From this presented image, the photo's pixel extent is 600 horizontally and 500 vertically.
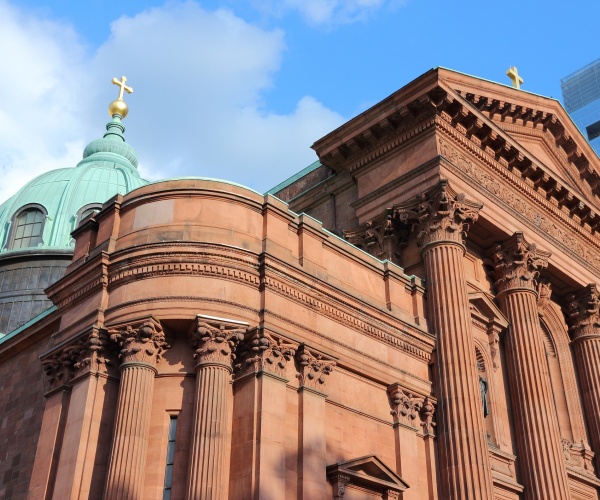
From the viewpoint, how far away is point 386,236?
94.1 feet

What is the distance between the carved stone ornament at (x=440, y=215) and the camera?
27359 mm

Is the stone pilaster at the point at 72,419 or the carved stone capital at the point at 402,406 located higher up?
the carved stone capital at the point at 402,406

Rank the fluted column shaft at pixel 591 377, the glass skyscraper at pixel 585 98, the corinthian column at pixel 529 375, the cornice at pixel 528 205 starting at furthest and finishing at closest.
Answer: the glass skyscraper at pixel 585 98 → the fluted column shaft at pixel 591 377 → the cornice at pixel 528 205 → the corinthian column at pixel 529 375

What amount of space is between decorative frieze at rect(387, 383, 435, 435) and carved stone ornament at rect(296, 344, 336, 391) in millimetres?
3031

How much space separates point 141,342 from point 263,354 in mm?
2877

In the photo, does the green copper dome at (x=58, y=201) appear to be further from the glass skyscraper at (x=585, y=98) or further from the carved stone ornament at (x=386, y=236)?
the glass skyscraper at (x=585, y=98)

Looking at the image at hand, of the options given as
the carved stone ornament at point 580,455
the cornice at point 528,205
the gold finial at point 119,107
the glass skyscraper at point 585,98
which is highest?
the glass skyscraper at point 585,98

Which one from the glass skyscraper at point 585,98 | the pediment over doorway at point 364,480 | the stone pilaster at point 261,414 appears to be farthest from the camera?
the glass skyscraper at point 585,98

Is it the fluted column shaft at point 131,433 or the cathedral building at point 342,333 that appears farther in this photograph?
the cathedral building at point 342,333

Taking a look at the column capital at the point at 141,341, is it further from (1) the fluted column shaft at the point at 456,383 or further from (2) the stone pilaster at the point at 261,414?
(1) the fluted column shaft at the point at 456,383

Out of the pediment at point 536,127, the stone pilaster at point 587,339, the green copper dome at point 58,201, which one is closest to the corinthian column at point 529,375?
the stone pilaster at point 587,339

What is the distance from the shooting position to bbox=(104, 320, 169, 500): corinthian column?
18.3 m

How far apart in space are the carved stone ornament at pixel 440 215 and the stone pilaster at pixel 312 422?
7.14 metres

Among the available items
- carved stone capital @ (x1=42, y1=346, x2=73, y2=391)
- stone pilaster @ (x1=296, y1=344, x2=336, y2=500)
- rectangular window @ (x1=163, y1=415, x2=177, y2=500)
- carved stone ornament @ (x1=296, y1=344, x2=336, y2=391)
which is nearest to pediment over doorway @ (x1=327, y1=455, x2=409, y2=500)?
stone pilaster @ (x1=296, y1=344, x2=336, y2=500)
